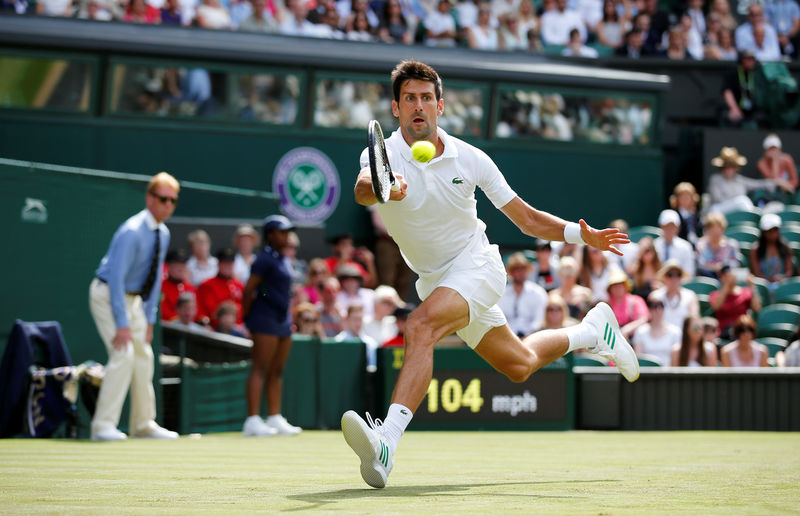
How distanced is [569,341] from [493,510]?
273 centimetres

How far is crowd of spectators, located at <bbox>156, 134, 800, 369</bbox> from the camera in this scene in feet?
41.8

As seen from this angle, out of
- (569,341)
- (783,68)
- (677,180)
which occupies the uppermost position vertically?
(783,68)

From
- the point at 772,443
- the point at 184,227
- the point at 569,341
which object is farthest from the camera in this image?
the point at 184,227

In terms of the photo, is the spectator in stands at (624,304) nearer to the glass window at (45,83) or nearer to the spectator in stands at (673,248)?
the spectator in stands at (673,248)

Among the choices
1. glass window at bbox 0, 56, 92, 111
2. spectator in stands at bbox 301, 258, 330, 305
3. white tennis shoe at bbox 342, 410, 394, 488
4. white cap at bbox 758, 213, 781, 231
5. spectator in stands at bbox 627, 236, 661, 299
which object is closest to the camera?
white tennis shoe at bbox 342, 410, 394, 488

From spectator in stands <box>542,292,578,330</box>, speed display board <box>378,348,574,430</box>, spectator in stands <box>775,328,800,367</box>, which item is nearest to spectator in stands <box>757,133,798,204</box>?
spectator in stands <box>775,328,800,367</box>

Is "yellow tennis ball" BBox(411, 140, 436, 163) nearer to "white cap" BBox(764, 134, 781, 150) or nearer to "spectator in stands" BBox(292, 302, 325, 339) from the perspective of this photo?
"spectator in stands" BBox(292, 302, 325, 339)

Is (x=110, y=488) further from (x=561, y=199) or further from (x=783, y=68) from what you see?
(x=783, y=68)

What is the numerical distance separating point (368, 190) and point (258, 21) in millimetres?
11908

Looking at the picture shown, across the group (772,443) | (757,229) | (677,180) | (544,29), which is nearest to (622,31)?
(544,29)

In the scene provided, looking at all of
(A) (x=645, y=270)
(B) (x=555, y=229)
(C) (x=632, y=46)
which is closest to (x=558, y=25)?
(C) (x=632, y=46)

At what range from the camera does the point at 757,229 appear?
1580 centimetres

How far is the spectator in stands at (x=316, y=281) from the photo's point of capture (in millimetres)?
13609

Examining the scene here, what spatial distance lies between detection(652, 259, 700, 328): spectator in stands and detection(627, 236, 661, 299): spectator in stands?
0.24 metres
